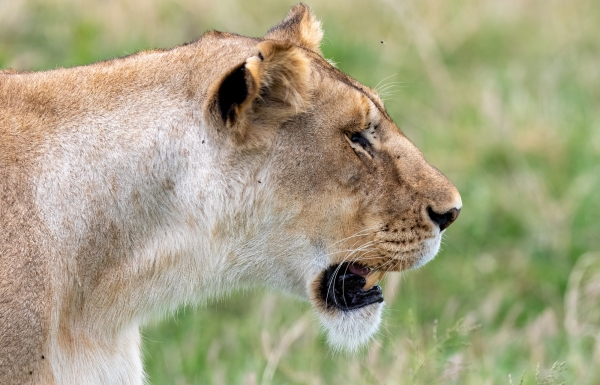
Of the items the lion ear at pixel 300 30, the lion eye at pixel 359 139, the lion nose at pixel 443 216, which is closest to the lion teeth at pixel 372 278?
the lion nose at pixel 443 216

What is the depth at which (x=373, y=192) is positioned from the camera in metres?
3.18

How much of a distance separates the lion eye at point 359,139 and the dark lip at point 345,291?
400 millimetres

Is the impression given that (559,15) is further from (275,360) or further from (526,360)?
(275,360)

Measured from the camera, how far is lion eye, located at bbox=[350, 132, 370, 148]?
3.16 m

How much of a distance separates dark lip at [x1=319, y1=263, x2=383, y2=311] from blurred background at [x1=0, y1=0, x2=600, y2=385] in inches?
10.2

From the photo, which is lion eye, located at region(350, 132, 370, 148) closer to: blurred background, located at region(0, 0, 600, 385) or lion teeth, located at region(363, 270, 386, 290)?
lion teeth, located at region(363, 270, 386, 290)

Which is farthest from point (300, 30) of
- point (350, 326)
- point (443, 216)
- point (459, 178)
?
point (459, 178)

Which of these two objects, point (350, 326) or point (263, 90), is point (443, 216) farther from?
point (263, 90)

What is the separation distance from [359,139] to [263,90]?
39cm

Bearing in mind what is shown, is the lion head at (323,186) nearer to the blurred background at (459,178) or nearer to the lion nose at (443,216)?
the lion nose at (443,216)

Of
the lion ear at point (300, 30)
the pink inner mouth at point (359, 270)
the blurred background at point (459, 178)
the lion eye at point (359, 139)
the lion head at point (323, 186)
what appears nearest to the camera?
the lion head at point (323, 186)

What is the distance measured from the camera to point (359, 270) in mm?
3322

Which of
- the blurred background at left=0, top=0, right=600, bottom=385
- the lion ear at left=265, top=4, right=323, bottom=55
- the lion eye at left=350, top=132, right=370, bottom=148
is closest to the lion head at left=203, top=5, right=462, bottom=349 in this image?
the lion eye at left=350, top=132, right=370, bottom=148

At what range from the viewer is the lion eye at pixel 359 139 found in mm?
3158
